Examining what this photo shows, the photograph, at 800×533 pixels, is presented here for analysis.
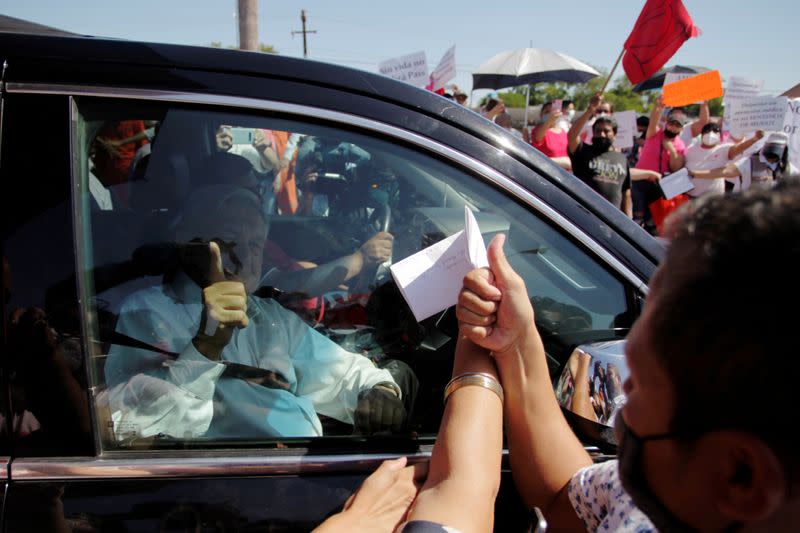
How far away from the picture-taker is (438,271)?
129 cm

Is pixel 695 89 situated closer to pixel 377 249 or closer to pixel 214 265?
pixel 377 249

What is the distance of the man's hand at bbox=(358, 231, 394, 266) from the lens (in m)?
1.45

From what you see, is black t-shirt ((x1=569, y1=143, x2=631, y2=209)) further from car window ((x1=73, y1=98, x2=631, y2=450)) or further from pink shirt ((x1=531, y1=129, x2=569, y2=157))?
car window ((x1=73, y1=98, x2=631, y2=450))

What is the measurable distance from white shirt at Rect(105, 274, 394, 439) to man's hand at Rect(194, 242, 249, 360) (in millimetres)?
14

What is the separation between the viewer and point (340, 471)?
4.07 ft

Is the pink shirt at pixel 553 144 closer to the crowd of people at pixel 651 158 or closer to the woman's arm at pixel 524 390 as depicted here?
the crowd of people at pixel 651 158

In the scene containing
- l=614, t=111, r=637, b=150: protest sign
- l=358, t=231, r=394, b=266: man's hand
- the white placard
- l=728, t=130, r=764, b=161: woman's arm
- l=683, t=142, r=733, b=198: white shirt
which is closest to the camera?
l=358, t=231, r=394, b=266: man's hand

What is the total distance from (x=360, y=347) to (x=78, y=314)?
0.60 m

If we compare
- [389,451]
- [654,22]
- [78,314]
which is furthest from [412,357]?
[654,22]

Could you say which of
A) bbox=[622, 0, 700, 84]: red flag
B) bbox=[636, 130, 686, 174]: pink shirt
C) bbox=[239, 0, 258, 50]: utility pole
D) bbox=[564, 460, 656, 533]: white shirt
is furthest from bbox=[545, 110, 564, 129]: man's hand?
bbox=[564, 460, 656, 533]: white shirt

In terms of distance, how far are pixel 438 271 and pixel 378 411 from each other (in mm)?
361

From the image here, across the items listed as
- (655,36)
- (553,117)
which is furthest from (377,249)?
(553,117)

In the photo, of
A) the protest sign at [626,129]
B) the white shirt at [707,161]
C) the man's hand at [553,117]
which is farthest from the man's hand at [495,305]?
the protest sign at [626,129]

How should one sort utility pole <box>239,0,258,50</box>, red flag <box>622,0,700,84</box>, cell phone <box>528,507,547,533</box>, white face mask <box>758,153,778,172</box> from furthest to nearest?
white face mask <box>758,153,778,172</box> < utility pole <box>239,0,258,50</box> < red flag <box>622,0,700,84</box> < cell phone <box>528,507,547,533</box>
